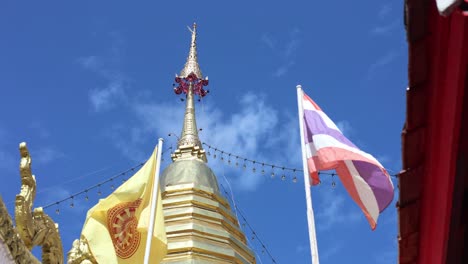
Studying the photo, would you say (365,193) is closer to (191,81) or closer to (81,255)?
(81,255)

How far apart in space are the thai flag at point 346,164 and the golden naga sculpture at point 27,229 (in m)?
4.27

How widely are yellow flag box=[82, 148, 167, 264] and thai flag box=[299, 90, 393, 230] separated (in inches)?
118

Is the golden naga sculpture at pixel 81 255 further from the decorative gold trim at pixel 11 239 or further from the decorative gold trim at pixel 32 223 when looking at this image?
the decorative gold trim at pixel 11 239

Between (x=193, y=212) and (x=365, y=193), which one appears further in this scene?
(x=193, y=212)

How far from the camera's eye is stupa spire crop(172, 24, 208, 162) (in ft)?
76.3

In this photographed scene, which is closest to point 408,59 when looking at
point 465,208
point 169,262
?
point 465,208

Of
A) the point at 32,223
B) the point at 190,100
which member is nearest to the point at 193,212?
the point at 190,100

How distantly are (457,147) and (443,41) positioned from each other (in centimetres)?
71

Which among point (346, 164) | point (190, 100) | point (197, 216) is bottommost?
point (346, 164)

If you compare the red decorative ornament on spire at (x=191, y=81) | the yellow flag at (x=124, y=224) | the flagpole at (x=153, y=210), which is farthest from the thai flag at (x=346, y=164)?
the red decorative ornament on spire at (x=191, y=81)

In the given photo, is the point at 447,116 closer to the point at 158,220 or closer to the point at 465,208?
the point at 465,208

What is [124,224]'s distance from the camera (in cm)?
1074

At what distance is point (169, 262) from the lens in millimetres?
18438

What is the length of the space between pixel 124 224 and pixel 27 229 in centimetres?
145
